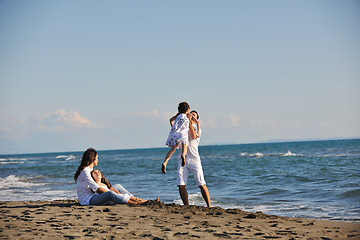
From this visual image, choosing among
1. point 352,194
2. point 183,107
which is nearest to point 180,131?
point 183,107

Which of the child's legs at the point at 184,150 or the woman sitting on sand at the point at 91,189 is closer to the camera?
the child's legs at the point at 184,150

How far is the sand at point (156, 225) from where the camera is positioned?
16.2 ft

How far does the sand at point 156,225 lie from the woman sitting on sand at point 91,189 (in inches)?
6.8

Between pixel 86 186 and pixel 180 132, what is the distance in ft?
6.85

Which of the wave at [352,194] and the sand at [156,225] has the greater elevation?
the sand at [156,225]

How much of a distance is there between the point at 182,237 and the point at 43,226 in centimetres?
221

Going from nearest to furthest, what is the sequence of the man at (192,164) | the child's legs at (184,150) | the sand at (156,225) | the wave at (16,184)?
the sand at (156,225) → the child's legs at (184,150) → the man at (192,164) → the wave at (16,184)

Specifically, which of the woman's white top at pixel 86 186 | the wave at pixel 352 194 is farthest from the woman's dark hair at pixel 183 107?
the wave at pixel 352 194

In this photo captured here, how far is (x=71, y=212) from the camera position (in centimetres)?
661

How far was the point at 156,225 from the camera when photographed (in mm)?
5484

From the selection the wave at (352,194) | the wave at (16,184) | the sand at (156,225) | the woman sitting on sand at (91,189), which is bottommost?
the wave at (16,184)

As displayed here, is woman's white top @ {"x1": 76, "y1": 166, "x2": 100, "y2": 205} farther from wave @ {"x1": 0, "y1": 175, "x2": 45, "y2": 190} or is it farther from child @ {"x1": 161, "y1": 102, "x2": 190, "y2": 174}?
wave @ {"x1": 0, "y1": 175, "x2": 45, "y2": 190}

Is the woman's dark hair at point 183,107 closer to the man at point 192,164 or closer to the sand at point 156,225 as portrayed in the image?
the man at point 192,164

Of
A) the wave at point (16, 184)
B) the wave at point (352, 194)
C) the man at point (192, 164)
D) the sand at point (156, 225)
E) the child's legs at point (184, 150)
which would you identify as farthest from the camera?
the wave at point (16, 184)
